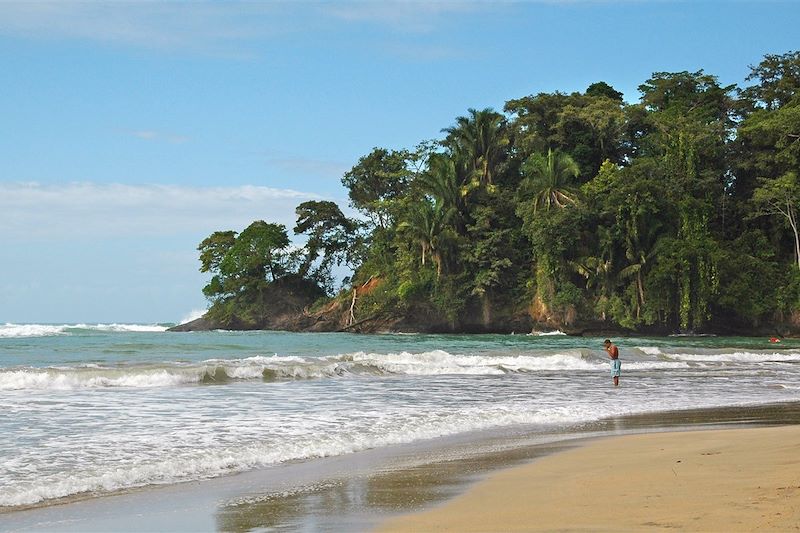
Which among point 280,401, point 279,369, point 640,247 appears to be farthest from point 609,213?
point 280,401

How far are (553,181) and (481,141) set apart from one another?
6.85 m

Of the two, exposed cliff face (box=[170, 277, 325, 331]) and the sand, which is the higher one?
exposed cliff face (box=[170, 277, 325, 331])

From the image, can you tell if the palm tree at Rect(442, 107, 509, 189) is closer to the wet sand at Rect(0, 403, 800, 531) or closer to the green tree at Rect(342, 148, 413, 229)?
the green tree at Rect(342, 148, 413, 229)

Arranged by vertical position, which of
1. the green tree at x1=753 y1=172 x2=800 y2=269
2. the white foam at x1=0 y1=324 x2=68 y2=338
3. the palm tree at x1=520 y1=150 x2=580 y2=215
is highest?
the palm tree at x1=520 y1=150 x2=580 y2=215

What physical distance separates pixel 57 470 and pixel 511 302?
128ft

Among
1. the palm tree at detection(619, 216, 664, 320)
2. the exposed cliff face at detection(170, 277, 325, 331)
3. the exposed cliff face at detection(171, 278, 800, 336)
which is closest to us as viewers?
the palm tree at detection(619, 216, 664, 320)

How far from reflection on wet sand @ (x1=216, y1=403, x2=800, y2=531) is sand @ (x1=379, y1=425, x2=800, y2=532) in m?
0.25

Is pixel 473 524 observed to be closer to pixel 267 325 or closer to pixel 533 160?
pixel 533 160

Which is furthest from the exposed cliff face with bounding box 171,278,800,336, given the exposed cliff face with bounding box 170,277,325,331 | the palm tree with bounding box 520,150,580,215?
the palm tree with bounding box 520,150,580,215

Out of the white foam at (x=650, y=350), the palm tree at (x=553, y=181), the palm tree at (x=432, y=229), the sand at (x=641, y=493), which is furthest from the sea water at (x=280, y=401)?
the palm tree at (x=432, y=229)

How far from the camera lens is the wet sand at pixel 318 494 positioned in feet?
18.4

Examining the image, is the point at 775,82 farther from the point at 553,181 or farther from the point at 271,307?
the point at 271,307

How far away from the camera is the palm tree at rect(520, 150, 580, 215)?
141ft

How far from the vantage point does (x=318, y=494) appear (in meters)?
6.59
